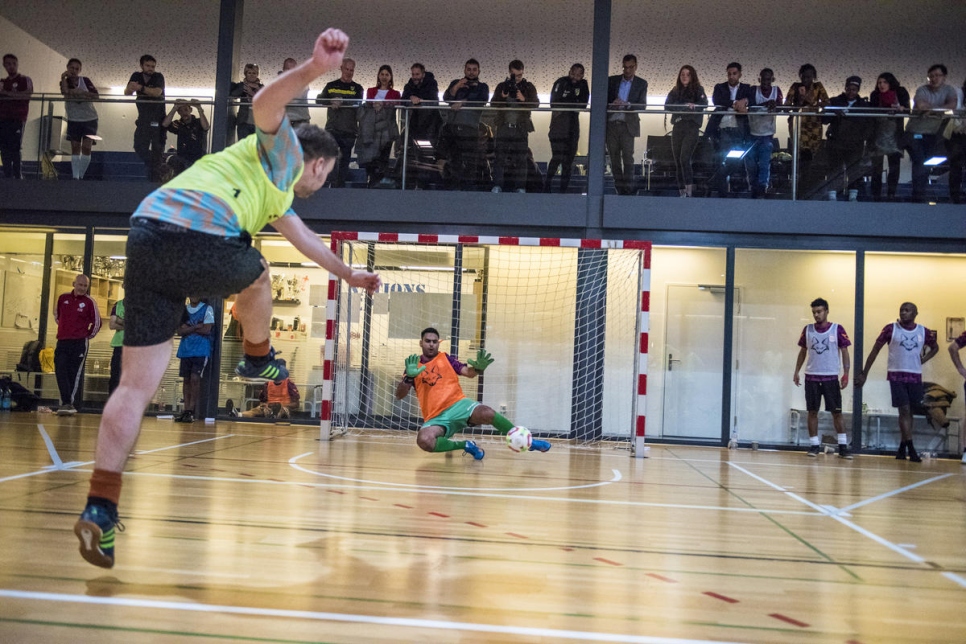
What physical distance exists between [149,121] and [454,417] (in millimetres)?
6736

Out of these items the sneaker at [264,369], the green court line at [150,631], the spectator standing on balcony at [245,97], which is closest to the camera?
the green court line at [150,631]

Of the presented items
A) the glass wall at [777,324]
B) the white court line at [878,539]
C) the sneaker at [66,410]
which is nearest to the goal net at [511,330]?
the glass wall at [777,324]

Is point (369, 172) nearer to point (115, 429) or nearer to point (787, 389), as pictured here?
point (787, 389)

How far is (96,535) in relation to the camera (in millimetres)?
2586

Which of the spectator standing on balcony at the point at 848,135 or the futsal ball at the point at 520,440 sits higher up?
the spectator standing on balcony at the point at 848,135

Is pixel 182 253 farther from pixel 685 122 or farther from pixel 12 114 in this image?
pixel 12 114

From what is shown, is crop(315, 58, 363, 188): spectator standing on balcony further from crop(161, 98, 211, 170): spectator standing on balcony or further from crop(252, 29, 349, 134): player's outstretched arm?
crop(252, 29, 349, 134): player's outstretched arm

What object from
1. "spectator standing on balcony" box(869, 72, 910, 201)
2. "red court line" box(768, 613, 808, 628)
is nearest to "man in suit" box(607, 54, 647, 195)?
"spectator standing on balcony" box(869, 72, 910, 201)

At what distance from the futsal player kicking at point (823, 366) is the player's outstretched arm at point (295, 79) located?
27.8ft

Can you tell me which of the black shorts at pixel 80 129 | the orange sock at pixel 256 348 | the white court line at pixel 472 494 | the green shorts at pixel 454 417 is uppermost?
the black shorts at pixel 80 129

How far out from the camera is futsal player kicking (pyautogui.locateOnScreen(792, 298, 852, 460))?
32.4ft

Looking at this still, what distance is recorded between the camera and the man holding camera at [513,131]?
10.5m

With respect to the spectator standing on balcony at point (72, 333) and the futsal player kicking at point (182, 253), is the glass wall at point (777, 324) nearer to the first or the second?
the spectator standing on balcony at point (72, 333)

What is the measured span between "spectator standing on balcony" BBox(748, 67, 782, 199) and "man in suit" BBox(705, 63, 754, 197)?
0.22ft
